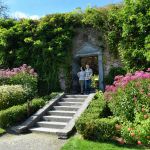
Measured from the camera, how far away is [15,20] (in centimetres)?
2092

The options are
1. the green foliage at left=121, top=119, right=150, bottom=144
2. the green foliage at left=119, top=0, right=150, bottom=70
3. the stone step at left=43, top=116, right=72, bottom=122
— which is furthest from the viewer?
the green foliage at left=119, top=0, right=150, bottom=70

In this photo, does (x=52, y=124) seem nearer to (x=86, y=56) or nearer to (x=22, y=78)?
(x=22, y=78)

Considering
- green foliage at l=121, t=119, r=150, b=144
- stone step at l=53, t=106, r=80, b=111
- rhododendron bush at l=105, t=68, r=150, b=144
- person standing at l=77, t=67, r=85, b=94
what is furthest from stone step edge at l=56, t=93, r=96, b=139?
person standing at l=77, t=67, r=85, b=94

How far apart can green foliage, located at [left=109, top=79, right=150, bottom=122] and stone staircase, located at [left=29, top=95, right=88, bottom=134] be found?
6.86 ft

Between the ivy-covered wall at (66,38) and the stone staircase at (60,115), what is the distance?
2.90 m

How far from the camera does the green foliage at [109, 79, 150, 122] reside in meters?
11.8

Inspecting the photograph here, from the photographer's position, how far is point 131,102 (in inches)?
474

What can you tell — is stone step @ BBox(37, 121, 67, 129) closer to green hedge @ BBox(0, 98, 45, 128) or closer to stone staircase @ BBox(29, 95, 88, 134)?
stone staircase @ BBox(29, 95, 88, 134)

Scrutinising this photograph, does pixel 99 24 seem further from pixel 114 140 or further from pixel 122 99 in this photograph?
pixel 114 140

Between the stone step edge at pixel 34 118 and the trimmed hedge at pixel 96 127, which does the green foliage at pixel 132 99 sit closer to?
the trimmed hedge at pixel 96 127

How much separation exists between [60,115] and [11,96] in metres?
2.57

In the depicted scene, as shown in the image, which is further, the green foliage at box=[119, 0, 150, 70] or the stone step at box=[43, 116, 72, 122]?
the green foliage at box=[119, 0, 150, 70]

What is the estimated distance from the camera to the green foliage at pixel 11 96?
15164mm

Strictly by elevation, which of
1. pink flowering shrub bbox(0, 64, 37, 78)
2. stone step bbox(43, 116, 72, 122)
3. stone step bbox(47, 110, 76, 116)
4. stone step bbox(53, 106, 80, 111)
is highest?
pink flowering shrub bbox(0, 64, 37, 78)
